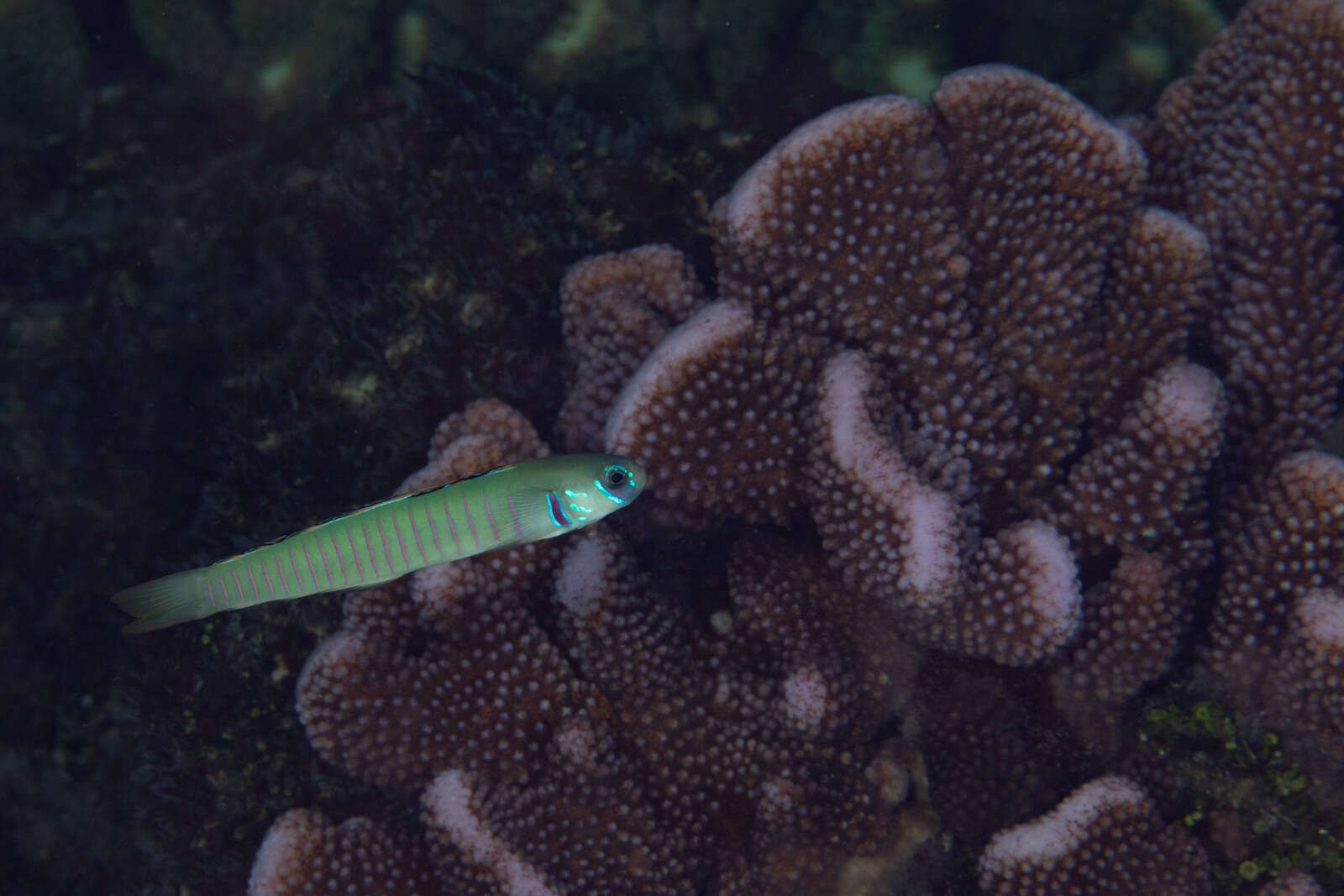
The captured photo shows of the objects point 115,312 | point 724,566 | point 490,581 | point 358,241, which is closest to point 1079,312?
point 724,566

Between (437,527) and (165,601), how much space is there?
40.4 inches

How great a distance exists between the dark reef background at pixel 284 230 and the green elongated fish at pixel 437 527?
132 cm

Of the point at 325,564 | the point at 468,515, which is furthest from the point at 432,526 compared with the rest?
the point at 325,564

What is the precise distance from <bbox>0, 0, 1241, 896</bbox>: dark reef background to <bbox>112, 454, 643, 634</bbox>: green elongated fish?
4.34 feet

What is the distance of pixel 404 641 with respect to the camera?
3.41m

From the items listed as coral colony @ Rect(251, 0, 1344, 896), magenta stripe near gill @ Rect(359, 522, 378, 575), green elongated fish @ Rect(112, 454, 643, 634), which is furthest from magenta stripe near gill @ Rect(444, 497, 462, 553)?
coral colony @ Rect(251, 0, 1344, 896)

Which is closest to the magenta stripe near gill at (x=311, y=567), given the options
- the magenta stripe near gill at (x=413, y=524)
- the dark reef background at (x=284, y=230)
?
the magenta stripe near gill at (x=413, y=524)

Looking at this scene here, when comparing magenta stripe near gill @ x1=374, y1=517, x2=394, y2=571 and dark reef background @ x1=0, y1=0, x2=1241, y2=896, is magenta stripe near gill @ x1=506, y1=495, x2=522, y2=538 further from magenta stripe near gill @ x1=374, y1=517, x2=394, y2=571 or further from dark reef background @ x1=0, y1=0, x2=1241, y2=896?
dark reef background @ x1=0, y1=0, x2=1241, y2=896

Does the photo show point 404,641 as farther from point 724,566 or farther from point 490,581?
point 724,566

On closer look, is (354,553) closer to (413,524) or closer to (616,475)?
(413,524)

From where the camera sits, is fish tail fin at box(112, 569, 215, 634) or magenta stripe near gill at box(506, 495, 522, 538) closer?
Answer: magenta stripe near gill at box(506, 495, 522, 538)

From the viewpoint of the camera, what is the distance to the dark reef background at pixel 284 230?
3.97 meters

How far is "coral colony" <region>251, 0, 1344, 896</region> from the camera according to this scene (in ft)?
10.1

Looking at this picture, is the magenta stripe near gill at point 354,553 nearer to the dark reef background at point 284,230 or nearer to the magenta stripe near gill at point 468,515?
the magenta stripe near gill at point 468,515
